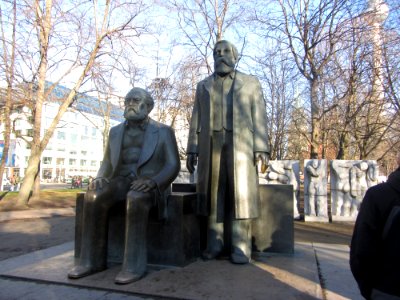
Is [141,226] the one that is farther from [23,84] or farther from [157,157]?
[23,84]

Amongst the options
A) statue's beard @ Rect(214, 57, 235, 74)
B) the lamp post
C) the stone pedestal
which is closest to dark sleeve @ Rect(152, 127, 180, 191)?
statue's beard @ Rect(214, 57, 235, 74)

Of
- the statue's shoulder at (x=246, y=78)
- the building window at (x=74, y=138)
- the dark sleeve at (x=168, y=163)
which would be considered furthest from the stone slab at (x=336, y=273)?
the building window at (x=74, y=138)

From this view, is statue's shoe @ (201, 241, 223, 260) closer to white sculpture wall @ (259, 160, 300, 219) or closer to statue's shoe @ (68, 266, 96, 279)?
statue's shoe @ (68, 266, 96, 279)

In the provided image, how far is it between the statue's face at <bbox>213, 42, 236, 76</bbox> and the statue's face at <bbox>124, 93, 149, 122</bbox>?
42.3 inches

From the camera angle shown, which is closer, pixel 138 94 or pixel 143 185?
pixel 143 185

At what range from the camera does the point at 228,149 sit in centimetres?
473

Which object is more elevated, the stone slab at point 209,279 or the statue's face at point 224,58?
the statue's face at point 224,58

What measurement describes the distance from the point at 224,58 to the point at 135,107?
129cm

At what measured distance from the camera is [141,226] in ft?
12.7

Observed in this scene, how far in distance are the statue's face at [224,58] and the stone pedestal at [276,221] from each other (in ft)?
5.26

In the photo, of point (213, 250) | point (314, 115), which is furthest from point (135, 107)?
point (314, 115)

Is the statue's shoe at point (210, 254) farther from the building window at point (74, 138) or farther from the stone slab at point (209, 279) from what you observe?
the building window at point (74, 138)

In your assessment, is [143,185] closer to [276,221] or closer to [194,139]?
[194,139]

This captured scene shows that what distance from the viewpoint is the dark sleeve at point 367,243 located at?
1.99 m
